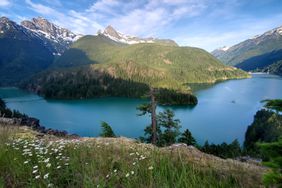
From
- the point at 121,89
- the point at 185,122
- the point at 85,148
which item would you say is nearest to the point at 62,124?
the point at 185,122

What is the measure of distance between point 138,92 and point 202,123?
95.1m

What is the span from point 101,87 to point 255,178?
634 ft

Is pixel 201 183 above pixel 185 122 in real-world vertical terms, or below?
above

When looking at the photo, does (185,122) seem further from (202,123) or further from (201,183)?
(201,183)

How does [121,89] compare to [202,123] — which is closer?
[202,123]

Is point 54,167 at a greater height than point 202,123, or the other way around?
point 54,167

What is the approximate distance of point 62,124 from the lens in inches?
3359

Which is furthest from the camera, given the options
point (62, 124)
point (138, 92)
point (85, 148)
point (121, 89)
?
point (121, 89)

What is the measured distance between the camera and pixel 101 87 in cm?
19450

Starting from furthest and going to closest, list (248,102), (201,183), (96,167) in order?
(248,102) < (96,167) < (201,183)

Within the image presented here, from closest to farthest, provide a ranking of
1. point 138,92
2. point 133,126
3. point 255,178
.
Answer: point 255,178, point 133,126, point 138,92

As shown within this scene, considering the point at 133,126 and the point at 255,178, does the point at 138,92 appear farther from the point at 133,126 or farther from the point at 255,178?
the point at 255,178

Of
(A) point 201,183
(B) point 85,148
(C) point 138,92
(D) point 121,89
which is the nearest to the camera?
(A) point 201,183

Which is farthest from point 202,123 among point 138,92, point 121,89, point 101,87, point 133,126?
point 101,87
